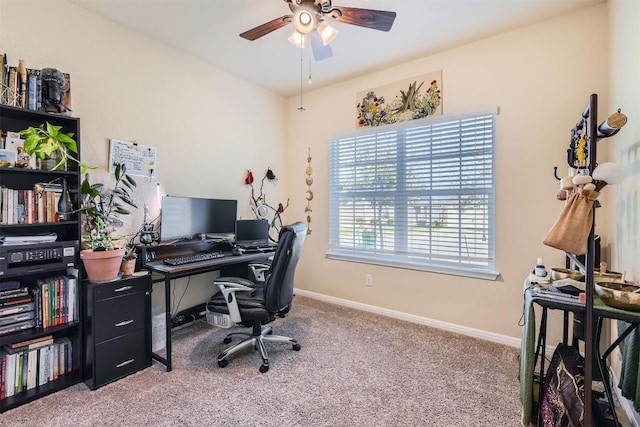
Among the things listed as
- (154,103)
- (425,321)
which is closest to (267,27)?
(154,103)

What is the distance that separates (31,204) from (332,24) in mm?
2434

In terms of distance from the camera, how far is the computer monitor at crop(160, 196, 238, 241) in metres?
2.58

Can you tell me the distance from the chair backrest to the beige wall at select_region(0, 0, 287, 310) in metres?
1.23

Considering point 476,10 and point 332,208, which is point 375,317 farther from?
point 476,10

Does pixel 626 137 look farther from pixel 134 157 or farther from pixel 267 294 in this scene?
pixel 134 157

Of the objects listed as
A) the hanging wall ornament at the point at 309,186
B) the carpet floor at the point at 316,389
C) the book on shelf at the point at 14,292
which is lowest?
the carpet floor at the point at 316,389

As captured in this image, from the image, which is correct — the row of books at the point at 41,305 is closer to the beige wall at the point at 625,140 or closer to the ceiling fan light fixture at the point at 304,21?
the ceiling fan light fixture at the point at 304,21

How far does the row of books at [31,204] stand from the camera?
1745 mm

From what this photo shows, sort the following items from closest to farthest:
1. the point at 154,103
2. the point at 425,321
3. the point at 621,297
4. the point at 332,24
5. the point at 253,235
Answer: the point at 621,297
the point at 332,24
the point at 154,103
the point at 425,321
the point at 253,235

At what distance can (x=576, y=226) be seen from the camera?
1275 mm

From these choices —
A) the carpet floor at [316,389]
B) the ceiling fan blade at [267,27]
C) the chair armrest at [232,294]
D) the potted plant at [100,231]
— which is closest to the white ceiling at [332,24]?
the ceiling fan blade at [267,27]

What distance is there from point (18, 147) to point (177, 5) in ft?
4.63

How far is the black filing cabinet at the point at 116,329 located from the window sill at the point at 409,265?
6.58 feet

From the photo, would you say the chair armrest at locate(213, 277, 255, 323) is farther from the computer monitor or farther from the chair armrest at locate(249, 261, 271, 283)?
the computer monitor
